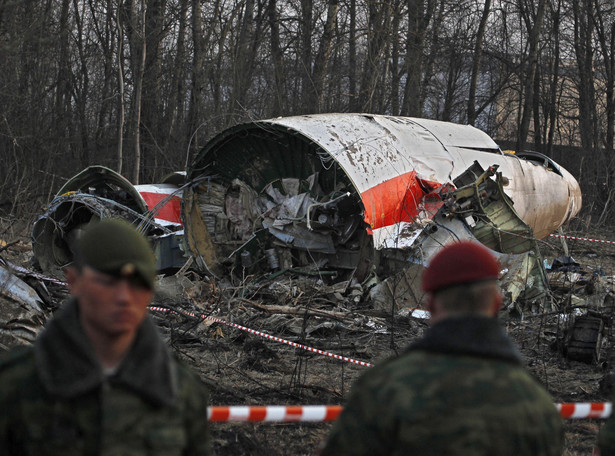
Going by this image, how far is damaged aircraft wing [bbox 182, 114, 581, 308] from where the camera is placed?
9.57 metres

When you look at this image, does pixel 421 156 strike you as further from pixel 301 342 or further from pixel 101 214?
pixel 101 214

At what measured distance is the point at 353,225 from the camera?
984 centimetres

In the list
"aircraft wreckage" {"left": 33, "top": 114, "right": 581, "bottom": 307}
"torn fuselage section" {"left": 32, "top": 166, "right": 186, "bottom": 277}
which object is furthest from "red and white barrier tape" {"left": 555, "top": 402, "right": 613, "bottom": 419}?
"torn fuselage section" {"left": 32, "top": 166, "right": 186, "bottom": 277}

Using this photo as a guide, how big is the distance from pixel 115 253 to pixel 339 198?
7.85m

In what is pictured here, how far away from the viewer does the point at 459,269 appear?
1.87 metres

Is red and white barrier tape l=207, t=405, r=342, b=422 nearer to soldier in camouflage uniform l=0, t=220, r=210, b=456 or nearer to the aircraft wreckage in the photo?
soldier in camouflage uniform l=0, t=220, r=210, b=456

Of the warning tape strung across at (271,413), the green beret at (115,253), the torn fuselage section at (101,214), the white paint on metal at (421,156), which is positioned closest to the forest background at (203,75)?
the torn fuselage section at (101,214)

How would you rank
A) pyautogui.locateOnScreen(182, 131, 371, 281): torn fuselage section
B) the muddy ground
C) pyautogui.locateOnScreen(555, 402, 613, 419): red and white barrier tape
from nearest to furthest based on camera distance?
pyautogui.locateOnScreen(555, 402, 613, 419): red and white barrier tape
the muddy ground
pyautogui.locateOnScreen(182, 131, 371, 281): torn fuselage section

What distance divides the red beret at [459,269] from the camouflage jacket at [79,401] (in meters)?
0.78

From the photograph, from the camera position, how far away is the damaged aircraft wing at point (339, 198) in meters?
9.57

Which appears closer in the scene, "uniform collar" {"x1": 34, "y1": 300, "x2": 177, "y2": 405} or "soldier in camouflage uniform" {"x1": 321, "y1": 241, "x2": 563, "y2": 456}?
"uniform collar" {"x1": 34, "y1": 300, "x2": 177, "y2": 405}

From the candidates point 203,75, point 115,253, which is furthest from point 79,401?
point 203,75

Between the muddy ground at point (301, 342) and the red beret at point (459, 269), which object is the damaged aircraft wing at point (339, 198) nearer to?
the muddy ground at point (301, 342)

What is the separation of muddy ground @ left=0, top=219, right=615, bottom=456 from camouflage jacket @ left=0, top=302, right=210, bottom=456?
2.72 meters
